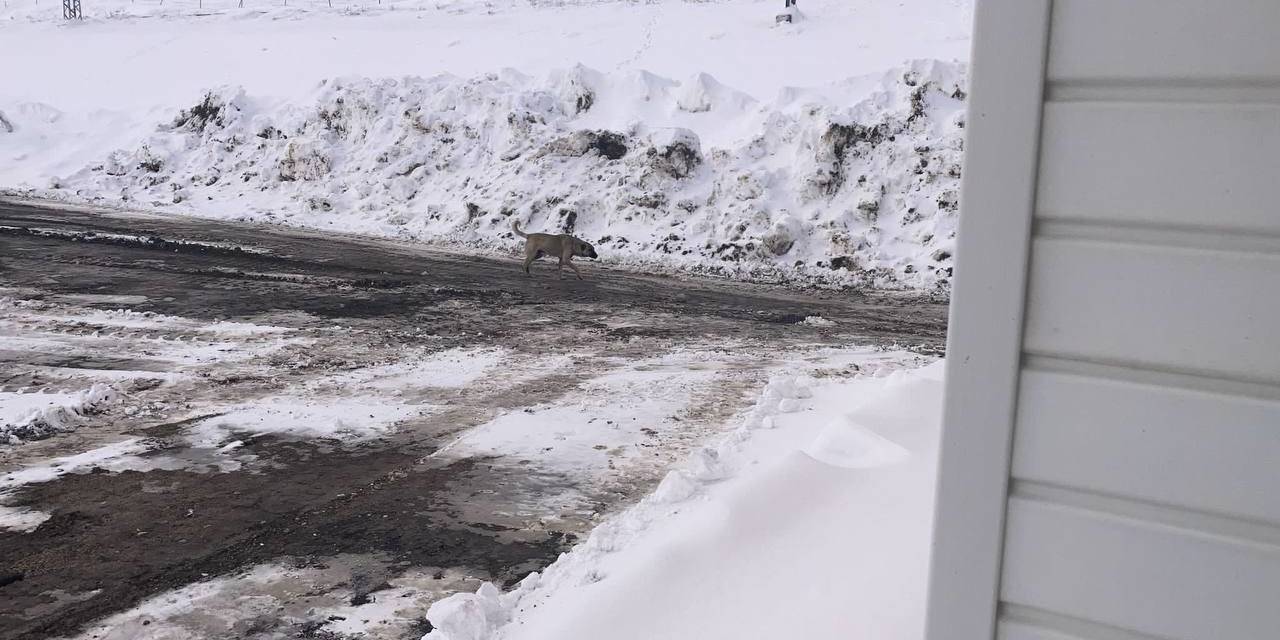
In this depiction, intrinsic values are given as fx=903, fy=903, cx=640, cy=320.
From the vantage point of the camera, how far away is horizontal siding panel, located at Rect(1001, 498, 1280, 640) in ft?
4.31

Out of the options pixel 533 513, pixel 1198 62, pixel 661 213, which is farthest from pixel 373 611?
pixel 661 213

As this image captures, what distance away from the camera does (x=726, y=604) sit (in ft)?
11.2

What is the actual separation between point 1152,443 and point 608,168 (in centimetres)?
1566

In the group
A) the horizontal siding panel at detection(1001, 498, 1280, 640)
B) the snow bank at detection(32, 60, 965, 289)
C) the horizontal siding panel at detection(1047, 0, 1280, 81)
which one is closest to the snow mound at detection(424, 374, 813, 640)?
the horizontal siding panel at detection(1001, 498, 1280, 640)

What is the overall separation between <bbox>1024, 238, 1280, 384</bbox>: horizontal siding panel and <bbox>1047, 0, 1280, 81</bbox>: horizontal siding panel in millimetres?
248

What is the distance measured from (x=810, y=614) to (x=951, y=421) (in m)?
1.93

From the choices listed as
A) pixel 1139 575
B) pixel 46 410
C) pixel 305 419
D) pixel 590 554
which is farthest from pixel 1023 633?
pixel 46 410

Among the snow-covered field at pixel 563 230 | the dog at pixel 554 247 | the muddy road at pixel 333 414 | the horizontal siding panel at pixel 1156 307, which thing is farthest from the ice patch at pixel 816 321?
the horizontal siding panel at pixel 1156 307

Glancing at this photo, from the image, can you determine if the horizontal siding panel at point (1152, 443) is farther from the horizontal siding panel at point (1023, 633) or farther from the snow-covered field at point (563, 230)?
the snow-covered field at point (563, 230)

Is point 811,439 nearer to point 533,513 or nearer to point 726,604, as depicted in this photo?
point 533,513

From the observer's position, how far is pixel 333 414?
6.61 metres

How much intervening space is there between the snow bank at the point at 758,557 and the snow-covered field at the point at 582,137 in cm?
881

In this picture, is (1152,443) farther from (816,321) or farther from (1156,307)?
(816,321)

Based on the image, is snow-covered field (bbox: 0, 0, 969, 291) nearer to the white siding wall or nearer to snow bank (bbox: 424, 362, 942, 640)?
snow bank (bbox: 424, 362, 942, 640)
